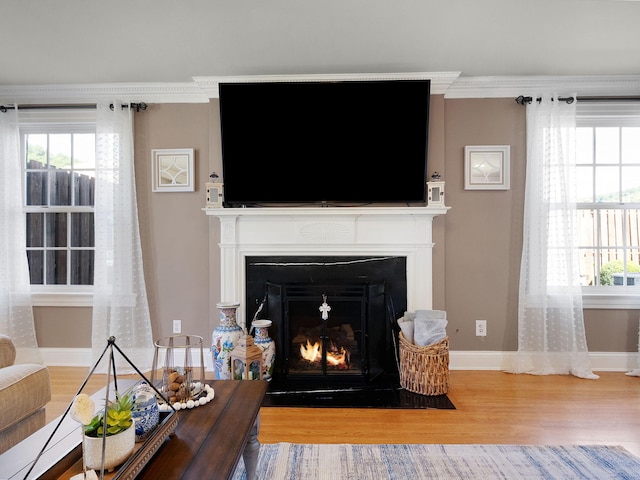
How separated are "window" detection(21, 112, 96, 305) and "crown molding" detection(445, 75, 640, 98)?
320cm

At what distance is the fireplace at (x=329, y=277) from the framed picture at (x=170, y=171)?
0.47 m

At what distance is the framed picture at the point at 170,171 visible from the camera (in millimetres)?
3082

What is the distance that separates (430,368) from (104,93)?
11.1ft

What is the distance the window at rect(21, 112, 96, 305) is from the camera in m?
3.24

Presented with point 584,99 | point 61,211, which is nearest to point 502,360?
point 584,99

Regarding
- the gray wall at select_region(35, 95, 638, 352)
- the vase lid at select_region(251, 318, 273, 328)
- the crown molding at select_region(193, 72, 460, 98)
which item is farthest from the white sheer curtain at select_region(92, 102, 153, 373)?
the vase lid at select_region(251, 318, 273, 328)

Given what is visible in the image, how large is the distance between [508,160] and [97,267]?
3.43m

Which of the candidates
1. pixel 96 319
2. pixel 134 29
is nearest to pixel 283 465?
pixel 96 319

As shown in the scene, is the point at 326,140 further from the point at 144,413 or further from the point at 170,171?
the point at 144,413

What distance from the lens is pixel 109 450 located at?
95 cm

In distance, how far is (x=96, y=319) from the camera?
298cm

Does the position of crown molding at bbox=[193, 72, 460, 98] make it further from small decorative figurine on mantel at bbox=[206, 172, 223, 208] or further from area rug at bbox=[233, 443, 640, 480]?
area rug at bbox=[233, 443, 640, 480]

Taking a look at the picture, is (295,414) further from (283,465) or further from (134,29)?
(134,29)

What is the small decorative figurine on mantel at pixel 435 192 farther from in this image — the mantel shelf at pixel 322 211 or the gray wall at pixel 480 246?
the gray wall at pixel 480 246
